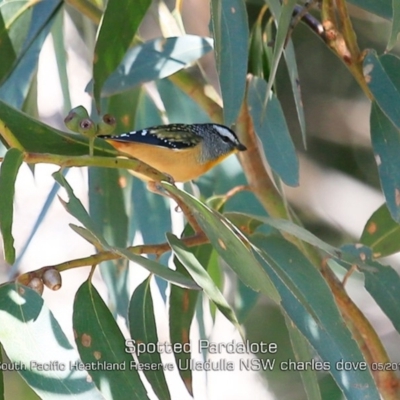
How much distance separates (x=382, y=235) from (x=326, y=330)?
0.51 metres

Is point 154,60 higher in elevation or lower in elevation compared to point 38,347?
higher

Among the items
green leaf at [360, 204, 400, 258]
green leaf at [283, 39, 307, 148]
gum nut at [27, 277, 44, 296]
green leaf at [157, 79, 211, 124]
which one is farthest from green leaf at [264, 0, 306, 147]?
green leaf at [157, 79, 211, 124]

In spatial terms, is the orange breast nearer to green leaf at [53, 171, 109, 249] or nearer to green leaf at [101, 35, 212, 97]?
green leaf at [101, 35, 212, 97]

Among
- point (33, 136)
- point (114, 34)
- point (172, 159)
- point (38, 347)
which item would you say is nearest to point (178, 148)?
point (172, 159)

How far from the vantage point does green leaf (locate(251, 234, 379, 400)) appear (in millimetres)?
1079

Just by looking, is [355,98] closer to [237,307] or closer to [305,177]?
[305,177]

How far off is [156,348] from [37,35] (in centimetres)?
71

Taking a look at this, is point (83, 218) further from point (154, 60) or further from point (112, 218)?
point (112, 218)

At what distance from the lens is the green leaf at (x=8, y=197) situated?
975mm

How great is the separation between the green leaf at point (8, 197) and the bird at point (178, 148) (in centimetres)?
56

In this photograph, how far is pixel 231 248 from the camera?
94 centimetres

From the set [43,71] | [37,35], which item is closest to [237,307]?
[37,35]

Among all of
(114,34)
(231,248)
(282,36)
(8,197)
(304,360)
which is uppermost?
(114,34)

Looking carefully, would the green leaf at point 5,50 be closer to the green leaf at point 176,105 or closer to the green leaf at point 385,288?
the green leaf at point 176,105
